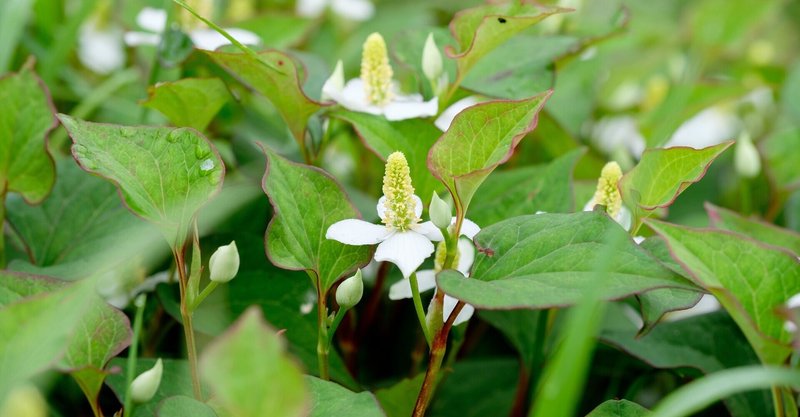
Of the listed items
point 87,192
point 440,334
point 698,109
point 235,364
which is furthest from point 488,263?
point 698,109

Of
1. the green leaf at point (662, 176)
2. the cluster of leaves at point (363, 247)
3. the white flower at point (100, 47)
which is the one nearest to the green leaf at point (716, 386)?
the cluster of leaves at point (363, 247)

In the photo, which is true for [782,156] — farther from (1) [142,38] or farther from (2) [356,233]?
(1) [142,38]

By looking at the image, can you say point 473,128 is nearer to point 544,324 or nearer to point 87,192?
point 544,324

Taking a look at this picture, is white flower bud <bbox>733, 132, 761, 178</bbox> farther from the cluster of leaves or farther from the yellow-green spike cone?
the yellow-green spike cone

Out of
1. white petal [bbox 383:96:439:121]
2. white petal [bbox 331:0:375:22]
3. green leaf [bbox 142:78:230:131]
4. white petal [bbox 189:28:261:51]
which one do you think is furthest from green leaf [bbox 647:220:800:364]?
white petal [bbox 331:0:375:22]

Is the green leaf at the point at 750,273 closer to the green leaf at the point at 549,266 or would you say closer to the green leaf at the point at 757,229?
the green leaf at the point at 549,266
